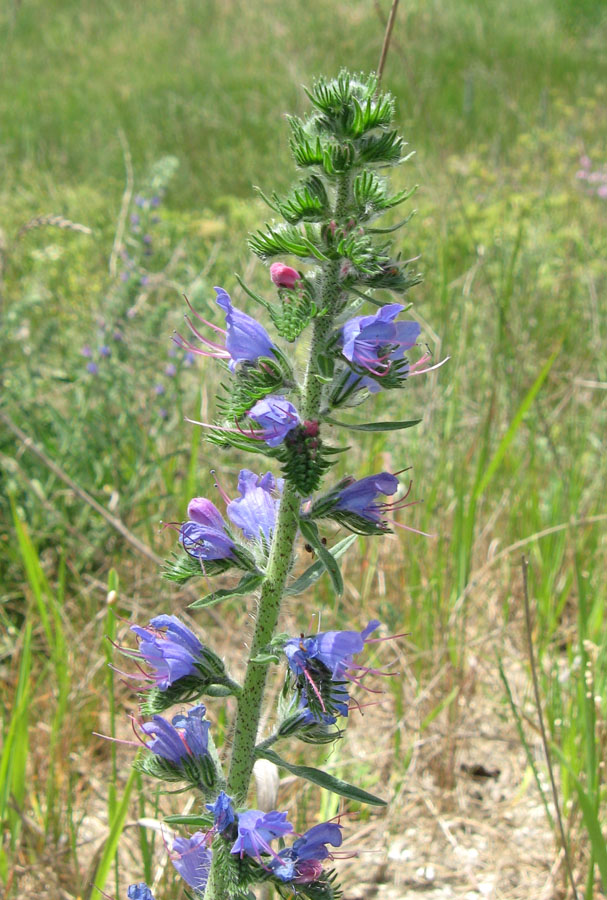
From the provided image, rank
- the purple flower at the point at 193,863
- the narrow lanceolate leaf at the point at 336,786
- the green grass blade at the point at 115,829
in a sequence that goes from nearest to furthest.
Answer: the narrow lanceolate leaf at the point at 336,786
the purple flower at the point at 193,863
the green grass blade at the point at 115,829

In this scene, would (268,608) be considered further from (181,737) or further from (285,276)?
(285,276)

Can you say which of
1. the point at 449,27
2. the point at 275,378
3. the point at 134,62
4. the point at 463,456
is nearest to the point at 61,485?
the point at 463,456

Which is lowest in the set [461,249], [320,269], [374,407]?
[320,269]

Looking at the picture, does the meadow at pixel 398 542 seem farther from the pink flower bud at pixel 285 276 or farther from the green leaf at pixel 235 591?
the green leaf at pixel 235 591

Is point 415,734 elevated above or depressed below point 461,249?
below

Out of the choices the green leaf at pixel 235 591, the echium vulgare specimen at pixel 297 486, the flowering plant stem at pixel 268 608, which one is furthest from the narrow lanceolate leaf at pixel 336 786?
the green leaf at pixel 235 591

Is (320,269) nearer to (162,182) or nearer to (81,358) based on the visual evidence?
(162,182)

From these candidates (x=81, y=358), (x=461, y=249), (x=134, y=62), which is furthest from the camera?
(x=134, y=62)
